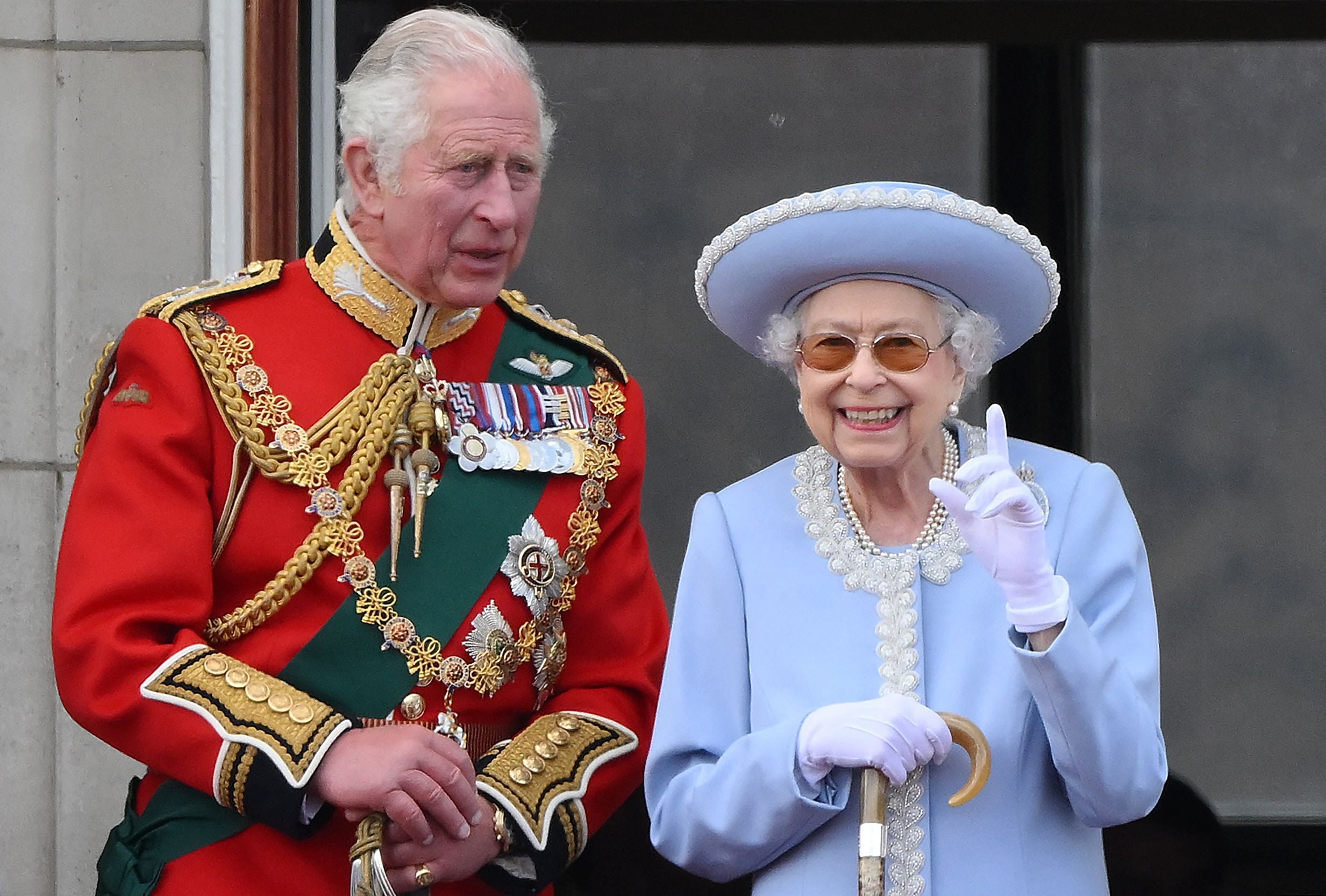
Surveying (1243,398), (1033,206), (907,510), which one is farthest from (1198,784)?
(907,510)

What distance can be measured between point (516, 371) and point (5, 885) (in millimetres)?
1468

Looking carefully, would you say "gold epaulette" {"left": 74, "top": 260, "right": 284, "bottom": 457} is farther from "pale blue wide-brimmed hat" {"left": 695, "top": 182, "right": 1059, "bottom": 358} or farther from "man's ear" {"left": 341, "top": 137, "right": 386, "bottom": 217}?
"pale blue wide-brimmed hat" {"left": 695, "top": 182, "right": 1059, "bottom": 358}

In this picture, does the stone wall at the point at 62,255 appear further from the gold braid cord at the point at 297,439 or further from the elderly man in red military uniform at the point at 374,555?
the gold braid cord at the point at 297,439

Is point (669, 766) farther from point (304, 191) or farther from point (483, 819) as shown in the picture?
point (304, 191)

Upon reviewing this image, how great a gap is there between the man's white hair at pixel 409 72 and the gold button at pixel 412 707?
2.33ft

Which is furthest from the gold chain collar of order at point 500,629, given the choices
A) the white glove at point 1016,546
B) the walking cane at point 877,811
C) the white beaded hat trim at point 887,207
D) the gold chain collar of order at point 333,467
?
the white glove at point 1016,546

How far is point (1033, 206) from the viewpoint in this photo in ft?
13.7

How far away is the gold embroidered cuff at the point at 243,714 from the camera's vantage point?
2713 millimetres

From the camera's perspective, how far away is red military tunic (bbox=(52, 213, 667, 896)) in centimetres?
276

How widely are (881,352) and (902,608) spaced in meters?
0.31

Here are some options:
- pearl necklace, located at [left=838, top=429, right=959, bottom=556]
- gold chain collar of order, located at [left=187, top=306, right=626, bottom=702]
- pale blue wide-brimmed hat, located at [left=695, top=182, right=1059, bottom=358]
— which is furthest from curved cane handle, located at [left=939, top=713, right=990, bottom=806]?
gold chain collar of order, located at [left=187, top=306, right=626, bottom=702]

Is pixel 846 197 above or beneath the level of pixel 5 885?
above

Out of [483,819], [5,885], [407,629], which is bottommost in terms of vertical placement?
[5,885]

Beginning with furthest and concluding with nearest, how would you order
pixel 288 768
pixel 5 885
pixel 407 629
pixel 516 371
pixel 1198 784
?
pixel 1198 784
pixel 5 885
pixel 516 371
pixel 407 629
pixel 288 768
